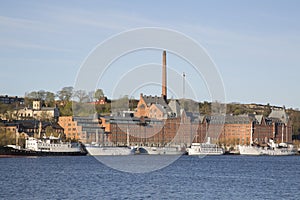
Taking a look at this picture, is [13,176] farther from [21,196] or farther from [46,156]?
[46,156]

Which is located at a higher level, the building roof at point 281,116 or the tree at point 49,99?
the tree at point 49,99

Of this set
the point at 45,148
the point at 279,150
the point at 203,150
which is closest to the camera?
the point at 45,148

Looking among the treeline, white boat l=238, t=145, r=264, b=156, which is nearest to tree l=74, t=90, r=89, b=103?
the treeline

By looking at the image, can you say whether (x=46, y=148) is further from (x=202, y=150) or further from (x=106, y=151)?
(x=202, y=150)

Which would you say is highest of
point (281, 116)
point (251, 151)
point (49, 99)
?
point (49, 99)

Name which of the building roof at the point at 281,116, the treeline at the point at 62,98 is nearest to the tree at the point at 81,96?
the treeline at the point at 62,98

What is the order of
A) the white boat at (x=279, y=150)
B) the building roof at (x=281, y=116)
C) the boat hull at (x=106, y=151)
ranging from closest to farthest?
the boat hull at (x=106, y=151) < the white boat at (x=279, y=150) < the building roof at (x=281, y=116)

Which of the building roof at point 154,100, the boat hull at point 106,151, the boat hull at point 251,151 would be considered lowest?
the boat hull at point 251,151

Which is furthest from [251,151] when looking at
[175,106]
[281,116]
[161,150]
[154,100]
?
[281,116]

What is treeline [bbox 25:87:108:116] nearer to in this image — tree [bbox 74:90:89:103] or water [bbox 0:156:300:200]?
tree [bbox 74:90:89:103]

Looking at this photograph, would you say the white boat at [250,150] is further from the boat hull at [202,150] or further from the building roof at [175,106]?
the building roof at [175,106]

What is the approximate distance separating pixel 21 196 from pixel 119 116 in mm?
64070

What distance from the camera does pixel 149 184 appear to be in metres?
35.8

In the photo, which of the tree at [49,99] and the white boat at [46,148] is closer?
the white boat at [46,148]
